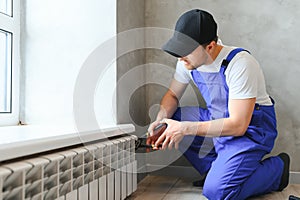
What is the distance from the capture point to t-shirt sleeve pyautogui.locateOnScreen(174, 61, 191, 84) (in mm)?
1945

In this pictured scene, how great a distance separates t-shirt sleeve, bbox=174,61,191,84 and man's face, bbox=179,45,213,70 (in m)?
0.21

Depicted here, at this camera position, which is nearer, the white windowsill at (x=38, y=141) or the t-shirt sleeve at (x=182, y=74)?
the white windowsill at (x=38, y=141)

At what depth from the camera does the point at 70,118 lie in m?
1.65

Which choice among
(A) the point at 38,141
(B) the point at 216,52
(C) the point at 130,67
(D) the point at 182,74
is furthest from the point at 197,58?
(A) the point at 38,141

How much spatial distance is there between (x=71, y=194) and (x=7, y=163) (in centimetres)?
27

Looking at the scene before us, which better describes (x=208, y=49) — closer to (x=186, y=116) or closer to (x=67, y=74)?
(x=186, y=116)

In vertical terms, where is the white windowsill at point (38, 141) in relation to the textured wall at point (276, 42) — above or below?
below

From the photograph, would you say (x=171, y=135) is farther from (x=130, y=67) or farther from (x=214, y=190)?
(x=130, y=67)

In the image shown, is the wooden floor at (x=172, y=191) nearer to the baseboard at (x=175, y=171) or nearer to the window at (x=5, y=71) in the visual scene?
the baseboard at (x=175, y=171)

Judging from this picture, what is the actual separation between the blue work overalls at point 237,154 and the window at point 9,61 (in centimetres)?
84

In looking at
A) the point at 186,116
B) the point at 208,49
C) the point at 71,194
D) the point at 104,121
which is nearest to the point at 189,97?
the point at 186,116

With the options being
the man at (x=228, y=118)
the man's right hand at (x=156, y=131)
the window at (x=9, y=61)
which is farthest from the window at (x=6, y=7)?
the man's right hand at (x=156, y=131)

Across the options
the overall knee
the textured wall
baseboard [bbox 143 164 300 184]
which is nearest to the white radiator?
the overall knee

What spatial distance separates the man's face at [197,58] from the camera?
1.64 metres
